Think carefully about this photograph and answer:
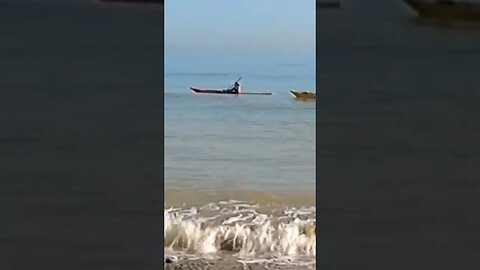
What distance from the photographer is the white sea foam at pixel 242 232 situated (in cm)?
137
